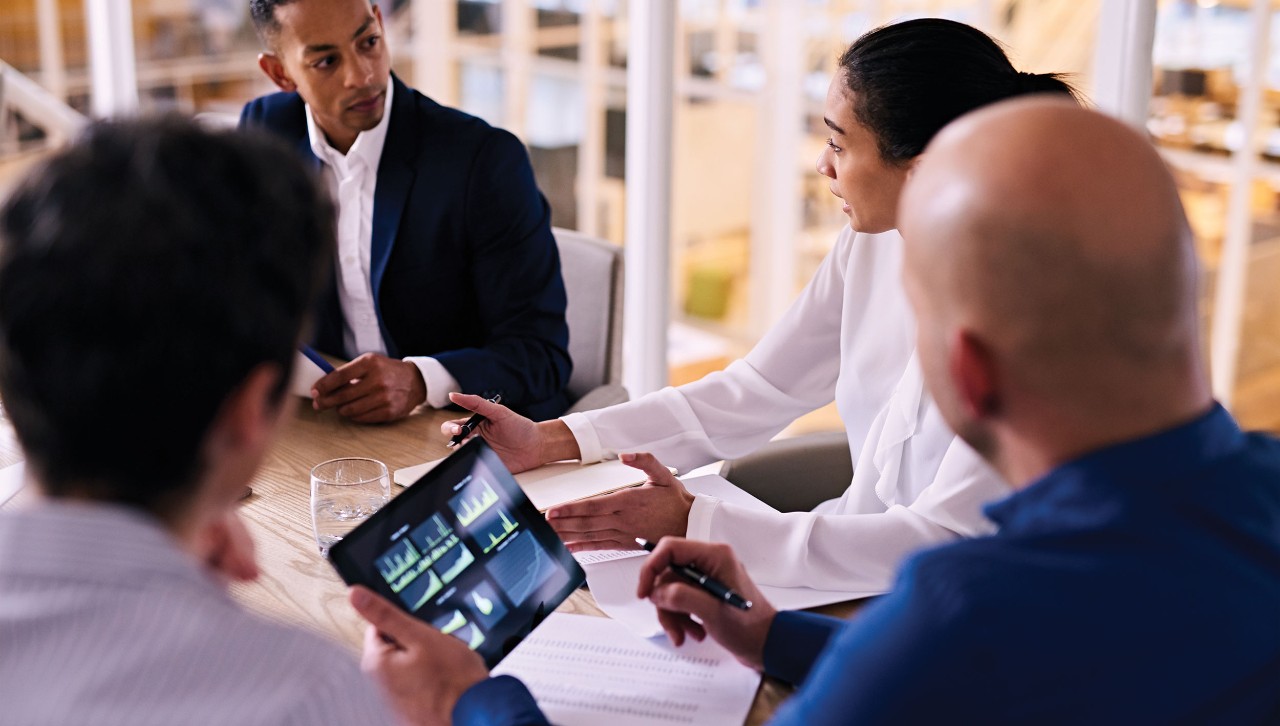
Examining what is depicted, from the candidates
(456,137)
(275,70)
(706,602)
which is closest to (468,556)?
(706,602)

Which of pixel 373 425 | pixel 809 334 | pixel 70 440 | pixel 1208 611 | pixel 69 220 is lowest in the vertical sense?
pixel 373 425

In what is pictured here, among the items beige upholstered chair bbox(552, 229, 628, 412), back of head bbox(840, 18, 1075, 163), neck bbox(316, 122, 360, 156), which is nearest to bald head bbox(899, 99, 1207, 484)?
back of head bbox(840, 18, 1075, 163)

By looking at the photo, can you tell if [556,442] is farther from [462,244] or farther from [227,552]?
[227,552]

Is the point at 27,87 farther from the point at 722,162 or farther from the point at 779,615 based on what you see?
the point at 779,615

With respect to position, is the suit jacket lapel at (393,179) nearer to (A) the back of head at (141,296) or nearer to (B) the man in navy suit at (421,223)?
(B) the man in navy suit at (421,223)

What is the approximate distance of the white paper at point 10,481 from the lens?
61.7 inches

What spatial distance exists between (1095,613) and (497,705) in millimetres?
521

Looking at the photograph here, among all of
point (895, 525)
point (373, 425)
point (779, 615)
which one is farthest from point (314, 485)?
point (895, 525)

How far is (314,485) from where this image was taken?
150cm

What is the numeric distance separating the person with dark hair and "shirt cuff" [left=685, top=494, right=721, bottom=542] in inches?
29.6

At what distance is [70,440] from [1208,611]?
76 centimetres

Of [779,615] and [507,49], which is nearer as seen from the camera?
[779,615]

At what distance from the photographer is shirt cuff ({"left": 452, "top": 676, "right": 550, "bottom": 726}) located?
1.05 m

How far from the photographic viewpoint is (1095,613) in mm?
802
